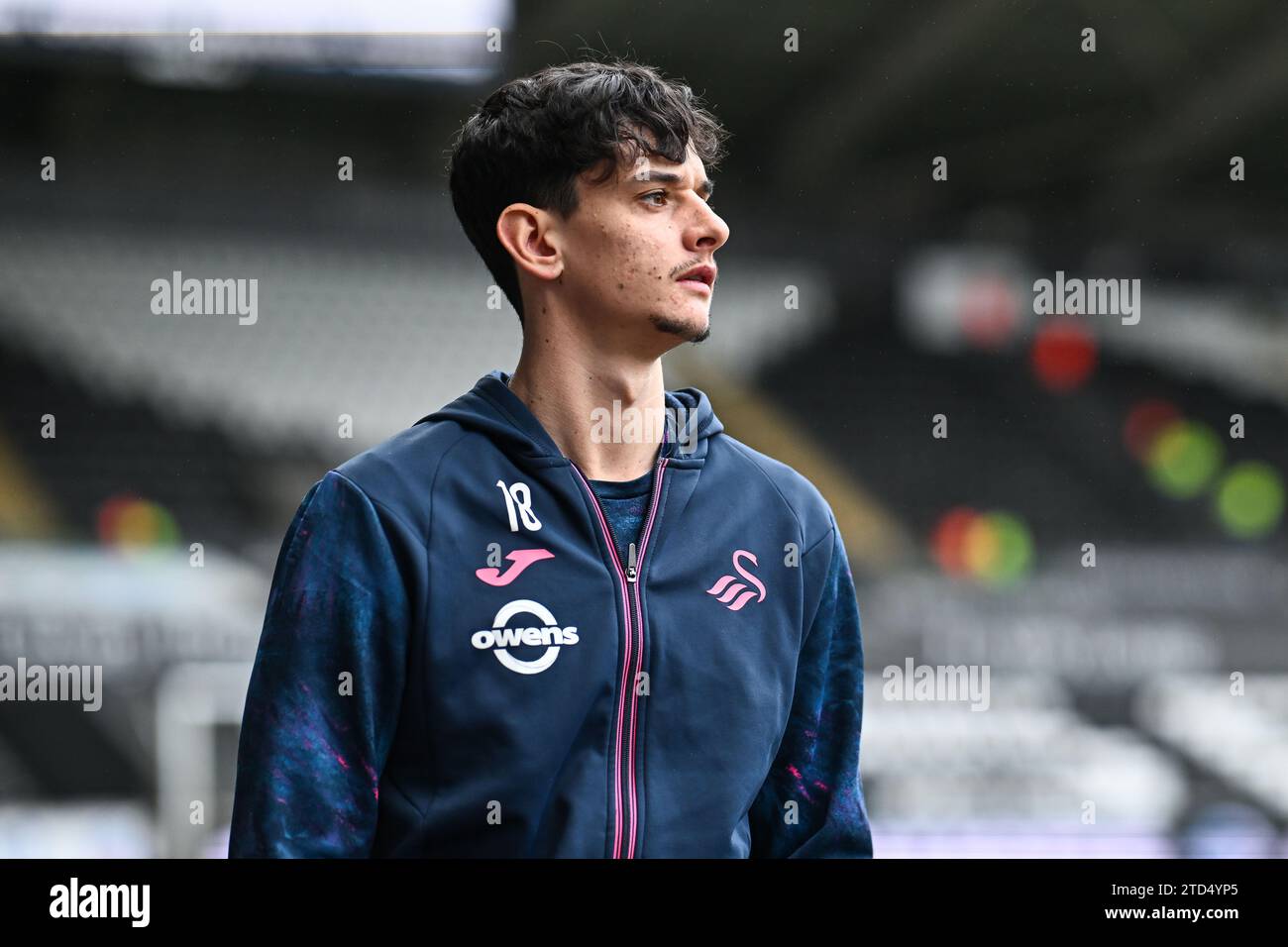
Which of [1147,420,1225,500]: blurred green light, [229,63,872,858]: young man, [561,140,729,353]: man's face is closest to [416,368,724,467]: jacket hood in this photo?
[229,63,872,858]: young man

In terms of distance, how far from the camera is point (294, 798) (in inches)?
57.2

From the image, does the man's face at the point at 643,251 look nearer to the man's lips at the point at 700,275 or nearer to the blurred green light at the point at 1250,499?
the man's lips at the point at 700,275

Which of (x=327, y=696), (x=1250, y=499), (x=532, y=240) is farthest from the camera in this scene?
(x=1250, y=499)

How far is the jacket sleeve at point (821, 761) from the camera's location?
5.43 feet

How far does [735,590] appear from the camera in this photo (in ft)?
5.22

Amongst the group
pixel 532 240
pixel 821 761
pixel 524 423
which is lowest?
pixel 821 761

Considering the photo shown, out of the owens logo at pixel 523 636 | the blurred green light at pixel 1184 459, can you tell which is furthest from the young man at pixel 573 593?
the blurred green light at pixel 1184 459

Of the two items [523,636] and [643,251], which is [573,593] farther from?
[643,251]

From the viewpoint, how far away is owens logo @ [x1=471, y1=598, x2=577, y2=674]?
1475 mm

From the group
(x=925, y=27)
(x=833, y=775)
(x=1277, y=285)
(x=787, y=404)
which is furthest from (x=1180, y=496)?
(x=833, y=775)

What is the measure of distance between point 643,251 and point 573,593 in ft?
1.39

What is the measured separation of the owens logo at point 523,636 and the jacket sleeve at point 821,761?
331mm

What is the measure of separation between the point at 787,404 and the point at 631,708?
27.4 feet

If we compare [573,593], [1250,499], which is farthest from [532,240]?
[1250,499]
